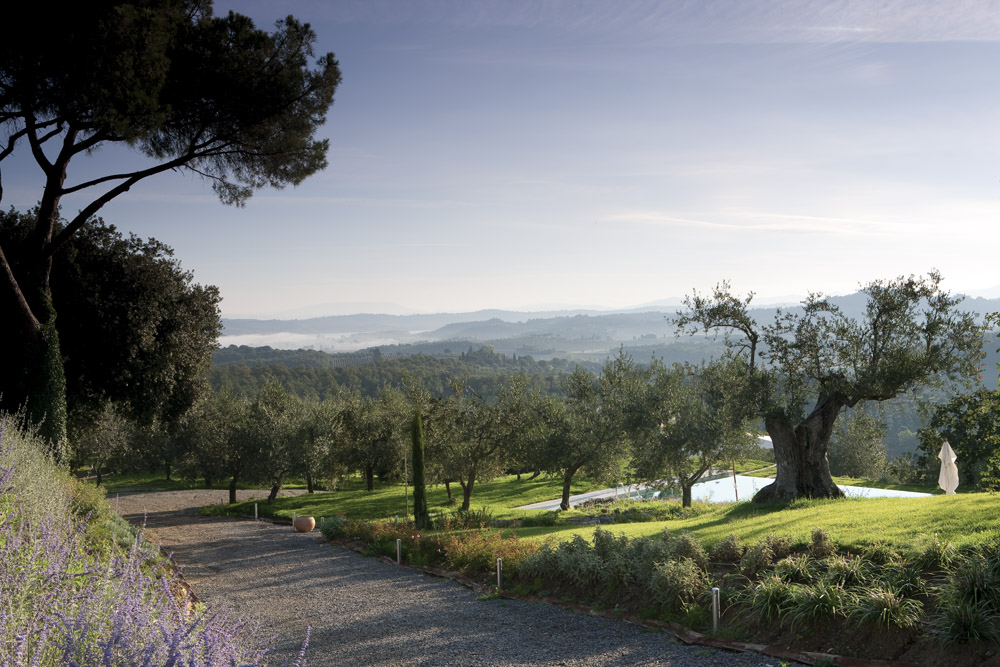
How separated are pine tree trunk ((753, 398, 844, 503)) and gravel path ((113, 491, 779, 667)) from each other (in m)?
11.1

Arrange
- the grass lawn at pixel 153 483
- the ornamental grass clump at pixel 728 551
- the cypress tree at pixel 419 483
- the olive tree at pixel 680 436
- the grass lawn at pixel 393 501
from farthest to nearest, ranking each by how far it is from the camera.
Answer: the grass lawn at pixel 153 483 → the grass lawn at pixel 393 501 → the olive tree at pixel 680 436 → the cypress tree at pixel 419 483 → the ornamental grass clump at pixel 728 551

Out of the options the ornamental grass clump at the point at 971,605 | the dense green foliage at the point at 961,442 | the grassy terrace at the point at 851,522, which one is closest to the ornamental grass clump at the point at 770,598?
the ornamental grass clump at the point at 971,605

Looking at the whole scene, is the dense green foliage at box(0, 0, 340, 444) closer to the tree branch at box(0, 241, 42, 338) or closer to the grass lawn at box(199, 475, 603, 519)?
the tree branch at box(0, 241, 42, 338)

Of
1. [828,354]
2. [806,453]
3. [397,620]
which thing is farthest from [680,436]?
[397,620]

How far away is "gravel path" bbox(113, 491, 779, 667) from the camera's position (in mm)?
8094

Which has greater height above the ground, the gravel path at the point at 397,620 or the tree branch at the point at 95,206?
the tree branch at the point at 95,206

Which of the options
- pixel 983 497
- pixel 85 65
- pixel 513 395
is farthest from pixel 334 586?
pixel 513 395

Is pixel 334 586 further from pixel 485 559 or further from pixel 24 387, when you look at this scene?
pixel 24 387

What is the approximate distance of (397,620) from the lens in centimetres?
1027

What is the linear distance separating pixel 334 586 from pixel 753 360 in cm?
1370

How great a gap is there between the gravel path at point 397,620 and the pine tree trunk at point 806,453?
11.1 metres

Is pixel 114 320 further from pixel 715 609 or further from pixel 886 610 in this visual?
pixel 886 610

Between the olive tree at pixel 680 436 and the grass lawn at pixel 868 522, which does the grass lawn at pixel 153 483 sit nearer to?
the olive tree at pixel 680 436

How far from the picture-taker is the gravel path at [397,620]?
26.6 feet
